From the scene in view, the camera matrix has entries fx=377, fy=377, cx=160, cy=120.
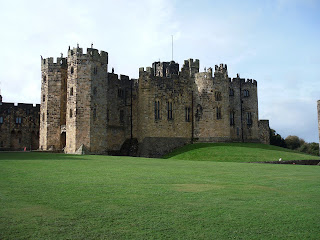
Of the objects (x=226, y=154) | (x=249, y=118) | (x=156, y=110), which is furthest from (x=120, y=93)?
(x=249, y=118)

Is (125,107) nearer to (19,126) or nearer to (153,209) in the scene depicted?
(19,126)

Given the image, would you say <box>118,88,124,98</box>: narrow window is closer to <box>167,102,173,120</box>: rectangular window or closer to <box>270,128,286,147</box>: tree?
<box>167,102,173,120</box>: rectangular window

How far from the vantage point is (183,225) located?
8.20 metres

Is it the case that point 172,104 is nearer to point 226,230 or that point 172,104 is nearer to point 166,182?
point 166,182

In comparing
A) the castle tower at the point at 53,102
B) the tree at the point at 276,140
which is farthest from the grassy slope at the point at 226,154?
the tree at the point at 276,140

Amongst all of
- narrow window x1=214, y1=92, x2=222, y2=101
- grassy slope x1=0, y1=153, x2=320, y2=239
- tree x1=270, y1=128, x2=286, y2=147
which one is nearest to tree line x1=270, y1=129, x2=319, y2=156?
tree x1=270, y1=128, x2=286, y2=147

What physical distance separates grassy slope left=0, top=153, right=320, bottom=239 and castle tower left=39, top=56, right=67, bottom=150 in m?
28.9

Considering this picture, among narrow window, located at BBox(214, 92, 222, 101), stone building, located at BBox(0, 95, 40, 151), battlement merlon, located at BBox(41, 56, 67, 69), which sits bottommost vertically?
stone building, located at BBox(0, 95, 40, 151)

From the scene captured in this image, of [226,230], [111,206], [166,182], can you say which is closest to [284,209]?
[226,230]

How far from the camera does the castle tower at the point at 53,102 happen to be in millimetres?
42656

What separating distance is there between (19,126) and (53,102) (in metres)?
11.9

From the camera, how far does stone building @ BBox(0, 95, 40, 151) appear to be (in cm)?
5153

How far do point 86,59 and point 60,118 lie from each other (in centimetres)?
767

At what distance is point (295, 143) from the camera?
86.1 meters
